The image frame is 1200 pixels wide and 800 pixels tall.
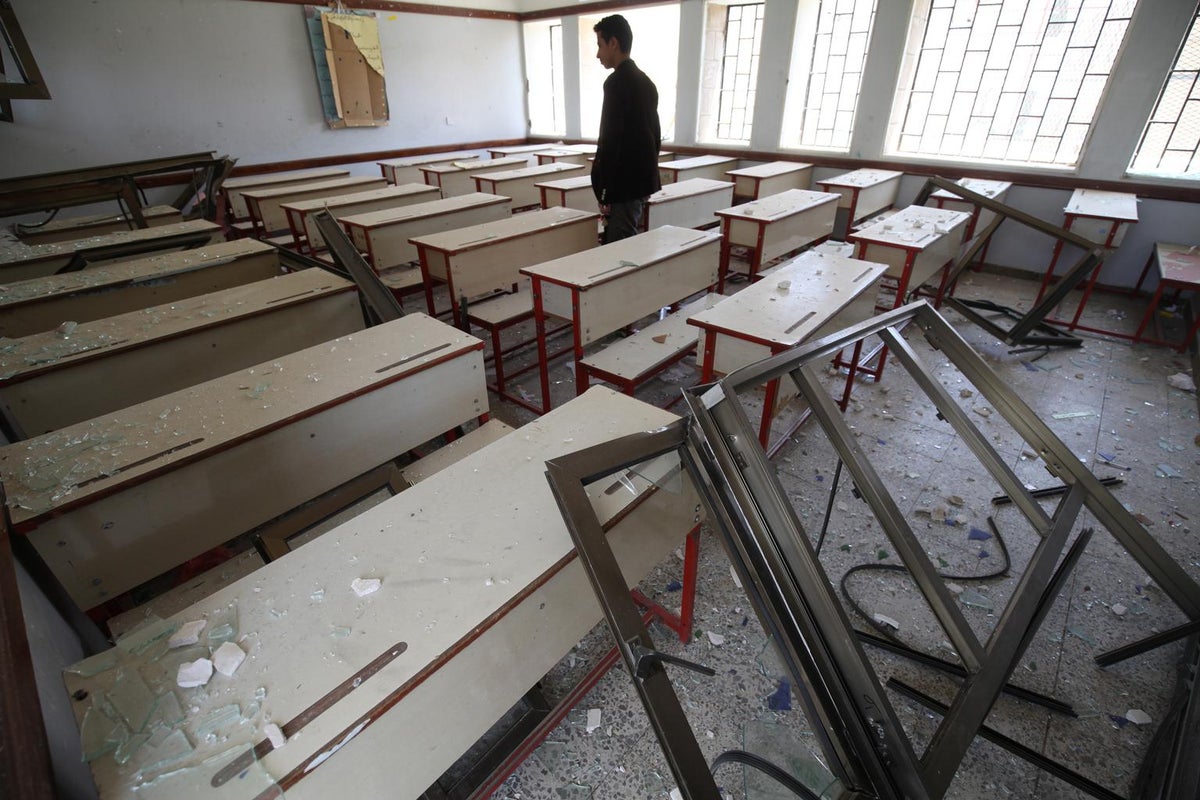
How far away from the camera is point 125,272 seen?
2.39m

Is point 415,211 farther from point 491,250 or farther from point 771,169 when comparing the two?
point 771,169

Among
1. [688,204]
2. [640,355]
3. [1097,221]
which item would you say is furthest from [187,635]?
[1097,221]

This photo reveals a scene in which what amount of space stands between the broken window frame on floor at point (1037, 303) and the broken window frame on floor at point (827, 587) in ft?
7.35

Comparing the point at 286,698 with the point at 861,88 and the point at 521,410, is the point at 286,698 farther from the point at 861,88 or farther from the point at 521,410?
the point at 861,88

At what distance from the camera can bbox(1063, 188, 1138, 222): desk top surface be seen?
3561 mm

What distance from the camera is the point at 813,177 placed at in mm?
5602

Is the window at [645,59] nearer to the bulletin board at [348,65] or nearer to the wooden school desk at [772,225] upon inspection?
the bulletin board at [348,65]

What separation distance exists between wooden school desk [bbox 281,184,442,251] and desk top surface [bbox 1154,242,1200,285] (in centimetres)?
496

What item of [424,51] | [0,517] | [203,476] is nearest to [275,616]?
[0,517]

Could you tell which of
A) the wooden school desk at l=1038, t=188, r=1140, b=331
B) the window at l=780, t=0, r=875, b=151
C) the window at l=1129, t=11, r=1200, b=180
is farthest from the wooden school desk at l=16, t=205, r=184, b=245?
the window at l=1129, t=11, r=1200, b=180

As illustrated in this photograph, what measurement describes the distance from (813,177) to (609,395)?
208 inches

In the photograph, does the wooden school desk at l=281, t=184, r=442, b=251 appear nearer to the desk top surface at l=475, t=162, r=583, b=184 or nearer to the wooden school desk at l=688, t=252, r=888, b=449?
the desk top surface at l=475, t=162, r=583, b=184

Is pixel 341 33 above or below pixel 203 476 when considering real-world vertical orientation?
above

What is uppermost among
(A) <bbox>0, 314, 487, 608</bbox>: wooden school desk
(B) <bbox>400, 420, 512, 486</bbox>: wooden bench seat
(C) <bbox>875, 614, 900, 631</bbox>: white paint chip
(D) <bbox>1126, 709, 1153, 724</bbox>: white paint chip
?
(A) <bbox>0, 314, 487, 608</bbox>: wooden school desk
